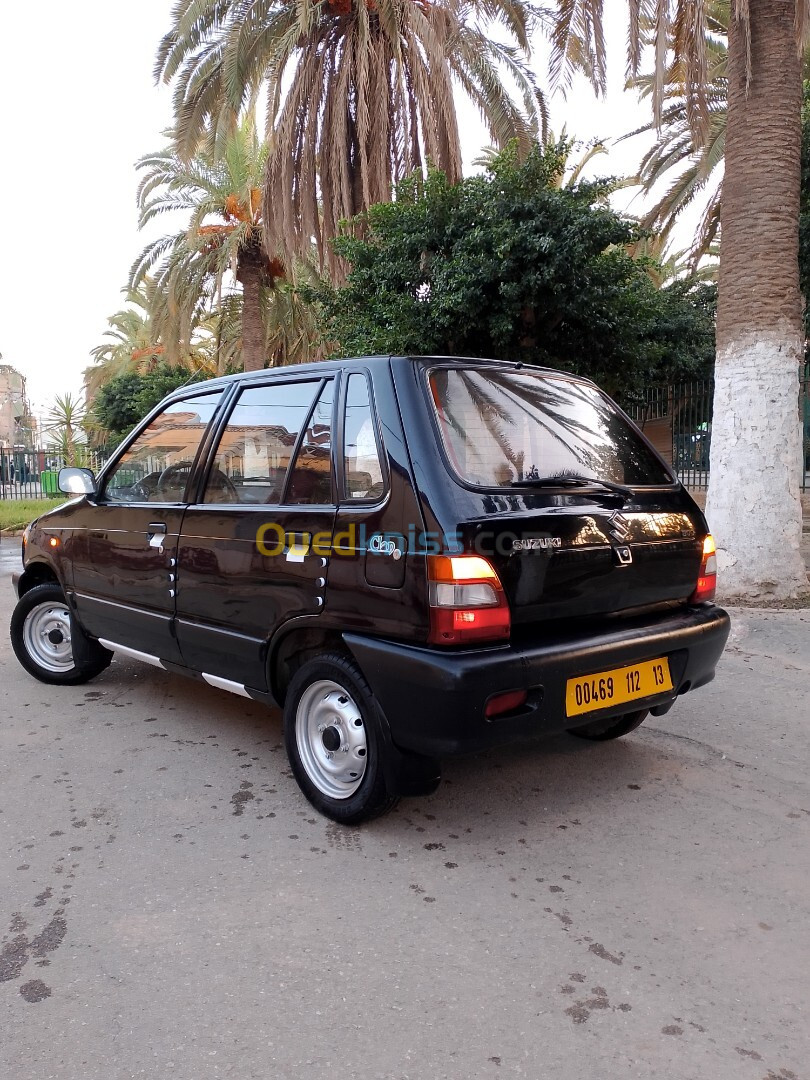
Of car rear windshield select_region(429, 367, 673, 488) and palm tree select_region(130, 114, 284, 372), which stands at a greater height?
palm tree select_region(130, 114, 284, 372)

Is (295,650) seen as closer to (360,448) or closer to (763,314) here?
(360,448)

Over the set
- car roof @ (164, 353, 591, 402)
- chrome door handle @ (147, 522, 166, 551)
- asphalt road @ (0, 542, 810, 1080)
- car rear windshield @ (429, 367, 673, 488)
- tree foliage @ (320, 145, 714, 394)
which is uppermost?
tree foliage @ (320, 145, 714, 394)

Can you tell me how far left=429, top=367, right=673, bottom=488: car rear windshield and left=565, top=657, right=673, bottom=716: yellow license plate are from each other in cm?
78

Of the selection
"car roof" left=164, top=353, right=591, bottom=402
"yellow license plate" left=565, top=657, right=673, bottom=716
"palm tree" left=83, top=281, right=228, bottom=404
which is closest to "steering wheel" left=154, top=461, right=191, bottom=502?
"car roof" left=164, top=353, right=591, bottom=402

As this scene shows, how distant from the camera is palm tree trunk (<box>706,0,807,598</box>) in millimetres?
6988

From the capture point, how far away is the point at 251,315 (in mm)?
17828

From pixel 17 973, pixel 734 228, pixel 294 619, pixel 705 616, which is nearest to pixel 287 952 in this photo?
pixel 17 973

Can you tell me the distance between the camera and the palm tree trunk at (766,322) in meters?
6.99

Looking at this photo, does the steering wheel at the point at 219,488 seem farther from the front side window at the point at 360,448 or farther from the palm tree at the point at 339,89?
the palm tree at the point at 339,89

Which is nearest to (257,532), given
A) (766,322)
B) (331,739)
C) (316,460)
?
(316,460)

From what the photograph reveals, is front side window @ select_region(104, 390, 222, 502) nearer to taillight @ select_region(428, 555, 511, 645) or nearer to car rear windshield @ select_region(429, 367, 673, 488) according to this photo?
car rear windshield @ select_region(429, 367, 673, 488)

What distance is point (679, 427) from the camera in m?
11.6

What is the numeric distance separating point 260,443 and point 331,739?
1.32 m

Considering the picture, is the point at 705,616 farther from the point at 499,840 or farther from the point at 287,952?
the point at 287,952
